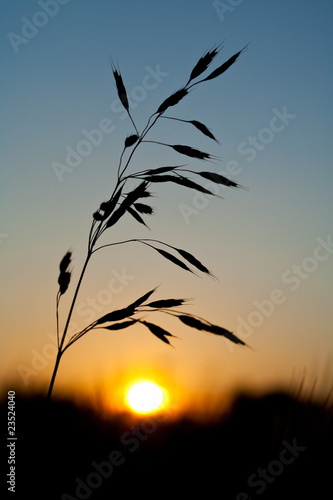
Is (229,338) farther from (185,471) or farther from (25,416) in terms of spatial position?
(25,416)

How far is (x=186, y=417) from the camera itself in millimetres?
2754

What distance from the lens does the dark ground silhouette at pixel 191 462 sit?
200cm

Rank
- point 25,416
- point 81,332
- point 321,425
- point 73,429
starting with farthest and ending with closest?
point 25,416
point 73,429
point 81,332
point 321,425

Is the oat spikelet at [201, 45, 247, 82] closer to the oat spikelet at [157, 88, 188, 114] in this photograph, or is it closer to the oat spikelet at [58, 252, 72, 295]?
the oat spikelet at [157, 88, 188, 114]

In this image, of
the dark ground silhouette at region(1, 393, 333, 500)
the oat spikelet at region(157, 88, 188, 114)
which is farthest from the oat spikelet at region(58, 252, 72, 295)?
the oat spikelet at region(157, 88, 188, 114)

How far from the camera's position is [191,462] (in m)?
2.20

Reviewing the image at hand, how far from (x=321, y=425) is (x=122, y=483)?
87cm

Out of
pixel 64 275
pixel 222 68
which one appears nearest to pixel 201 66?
pixel 222 68

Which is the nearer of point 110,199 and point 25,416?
point 110,199

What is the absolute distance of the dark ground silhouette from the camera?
200 cm

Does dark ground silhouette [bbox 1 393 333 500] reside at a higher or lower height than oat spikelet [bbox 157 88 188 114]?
lower

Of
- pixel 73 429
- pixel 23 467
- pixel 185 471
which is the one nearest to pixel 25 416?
pixel 73 429

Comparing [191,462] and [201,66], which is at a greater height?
[201,66]

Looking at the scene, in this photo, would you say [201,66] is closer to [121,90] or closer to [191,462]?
→ [121,90]
